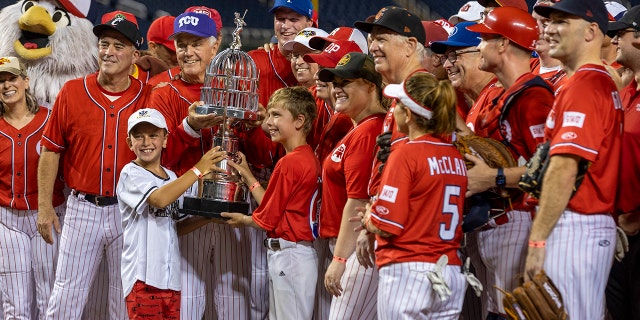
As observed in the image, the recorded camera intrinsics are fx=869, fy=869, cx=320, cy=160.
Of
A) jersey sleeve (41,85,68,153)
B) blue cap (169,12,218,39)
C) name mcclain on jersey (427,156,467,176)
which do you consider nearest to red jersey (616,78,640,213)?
name mcclain on jersey (427,156,467,176)

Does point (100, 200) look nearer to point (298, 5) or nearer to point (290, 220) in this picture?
point (290, 220)

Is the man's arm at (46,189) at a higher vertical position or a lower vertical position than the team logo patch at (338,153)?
lower

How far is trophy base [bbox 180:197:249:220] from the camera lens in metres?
3.97

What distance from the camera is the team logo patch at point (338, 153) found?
12.1 ft

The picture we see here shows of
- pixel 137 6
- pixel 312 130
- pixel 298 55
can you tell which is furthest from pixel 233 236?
pixel 137 6

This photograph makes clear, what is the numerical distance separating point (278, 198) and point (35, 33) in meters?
2.57

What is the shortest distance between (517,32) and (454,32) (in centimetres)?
53

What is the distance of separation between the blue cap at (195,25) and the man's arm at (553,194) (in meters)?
2.23

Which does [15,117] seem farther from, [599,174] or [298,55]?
[599,174]

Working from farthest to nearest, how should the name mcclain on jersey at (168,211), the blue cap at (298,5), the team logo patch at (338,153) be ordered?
the blue cap at (298,5), the name mcclain on jersey at (168,211), the team logo patch at (338,153)

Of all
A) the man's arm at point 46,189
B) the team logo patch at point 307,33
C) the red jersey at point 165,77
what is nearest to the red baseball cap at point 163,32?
the red jersey at point 165,77

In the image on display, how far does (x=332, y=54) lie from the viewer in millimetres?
4117

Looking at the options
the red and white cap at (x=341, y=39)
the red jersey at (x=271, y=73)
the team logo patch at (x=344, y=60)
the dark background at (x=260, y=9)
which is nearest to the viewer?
the team logo patch at (x=344, y=60)

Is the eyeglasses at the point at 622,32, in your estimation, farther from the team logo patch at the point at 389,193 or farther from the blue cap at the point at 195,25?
the blue cap at the point at 195,25
